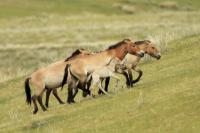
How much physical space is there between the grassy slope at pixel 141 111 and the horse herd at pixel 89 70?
2.02 ft

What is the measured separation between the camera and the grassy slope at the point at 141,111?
14.5 metres

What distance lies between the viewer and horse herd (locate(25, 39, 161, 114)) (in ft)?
63.9

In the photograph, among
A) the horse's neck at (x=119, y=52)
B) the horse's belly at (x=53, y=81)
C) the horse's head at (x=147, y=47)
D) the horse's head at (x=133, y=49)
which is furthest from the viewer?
the horse's head at (x=147, y=47)

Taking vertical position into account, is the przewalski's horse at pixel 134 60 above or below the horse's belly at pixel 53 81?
above

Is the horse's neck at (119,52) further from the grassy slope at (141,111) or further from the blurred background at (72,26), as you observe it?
the blurred background at (72,26)

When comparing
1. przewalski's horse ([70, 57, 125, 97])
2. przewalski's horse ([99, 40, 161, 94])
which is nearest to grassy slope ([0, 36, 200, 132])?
przewalski's horse ([99, 40, 161, 94])

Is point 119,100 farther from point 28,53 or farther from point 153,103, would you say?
point 28,53

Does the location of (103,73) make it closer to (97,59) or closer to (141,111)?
(97,59)

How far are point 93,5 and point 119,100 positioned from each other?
73234 mm

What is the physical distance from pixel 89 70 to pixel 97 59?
0.42m

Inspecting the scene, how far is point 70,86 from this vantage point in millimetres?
20172

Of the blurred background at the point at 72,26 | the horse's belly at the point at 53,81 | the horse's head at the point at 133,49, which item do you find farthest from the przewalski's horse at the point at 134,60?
the blurred background at the point at 72,26

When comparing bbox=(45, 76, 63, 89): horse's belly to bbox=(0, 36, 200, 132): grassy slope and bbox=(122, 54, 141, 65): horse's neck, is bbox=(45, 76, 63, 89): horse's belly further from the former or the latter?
bbox=(122, 54, 141, 65): horse's neck

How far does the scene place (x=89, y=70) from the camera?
19.4 meters
